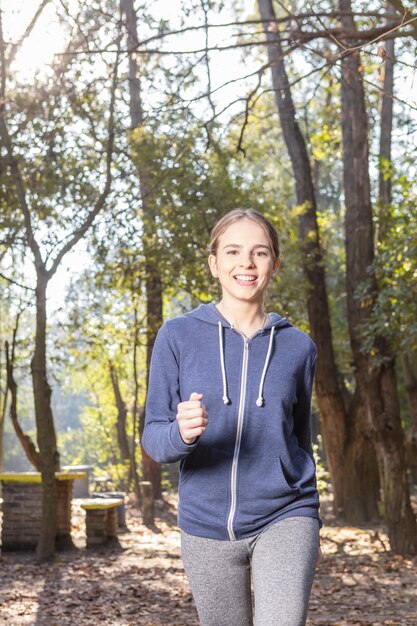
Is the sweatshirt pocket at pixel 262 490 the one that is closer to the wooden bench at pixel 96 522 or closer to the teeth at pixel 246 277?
the teeth at pixel 246 277

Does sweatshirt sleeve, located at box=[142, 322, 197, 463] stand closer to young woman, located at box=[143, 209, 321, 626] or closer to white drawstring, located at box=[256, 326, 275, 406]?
young woman, located at box=[143, 209, 321, 626]

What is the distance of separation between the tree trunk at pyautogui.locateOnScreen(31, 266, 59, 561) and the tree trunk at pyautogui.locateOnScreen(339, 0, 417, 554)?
4.18 metres

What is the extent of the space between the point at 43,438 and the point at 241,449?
9269mm

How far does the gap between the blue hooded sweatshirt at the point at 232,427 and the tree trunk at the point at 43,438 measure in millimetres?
8814

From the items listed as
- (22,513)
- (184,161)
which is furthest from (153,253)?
(22,513)

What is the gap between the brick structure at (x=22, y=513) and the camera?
1250 centimetres

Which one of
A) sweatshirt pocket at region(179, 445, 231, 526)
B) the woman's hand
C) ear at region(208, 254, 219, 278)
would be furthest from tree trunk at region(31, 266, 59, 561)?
the woman's hand

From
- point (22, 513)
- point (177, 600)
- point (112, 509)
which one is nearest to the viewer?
point (177, 600)

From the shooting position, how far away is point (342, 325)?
2531 cm

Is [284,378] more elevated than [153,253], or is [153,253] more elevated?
[153,253]

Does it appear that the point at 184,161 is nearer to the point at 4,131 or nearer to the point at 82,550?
the point at 4,131

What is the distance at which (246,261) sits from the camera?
3.03 metres

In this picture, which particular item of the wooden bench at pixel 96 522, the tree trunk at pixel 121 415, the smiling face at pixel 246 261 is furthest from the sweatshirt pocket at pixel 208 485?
the tree trunk at pixel 121 415

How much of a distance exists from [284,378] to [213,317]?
0.31 meters
